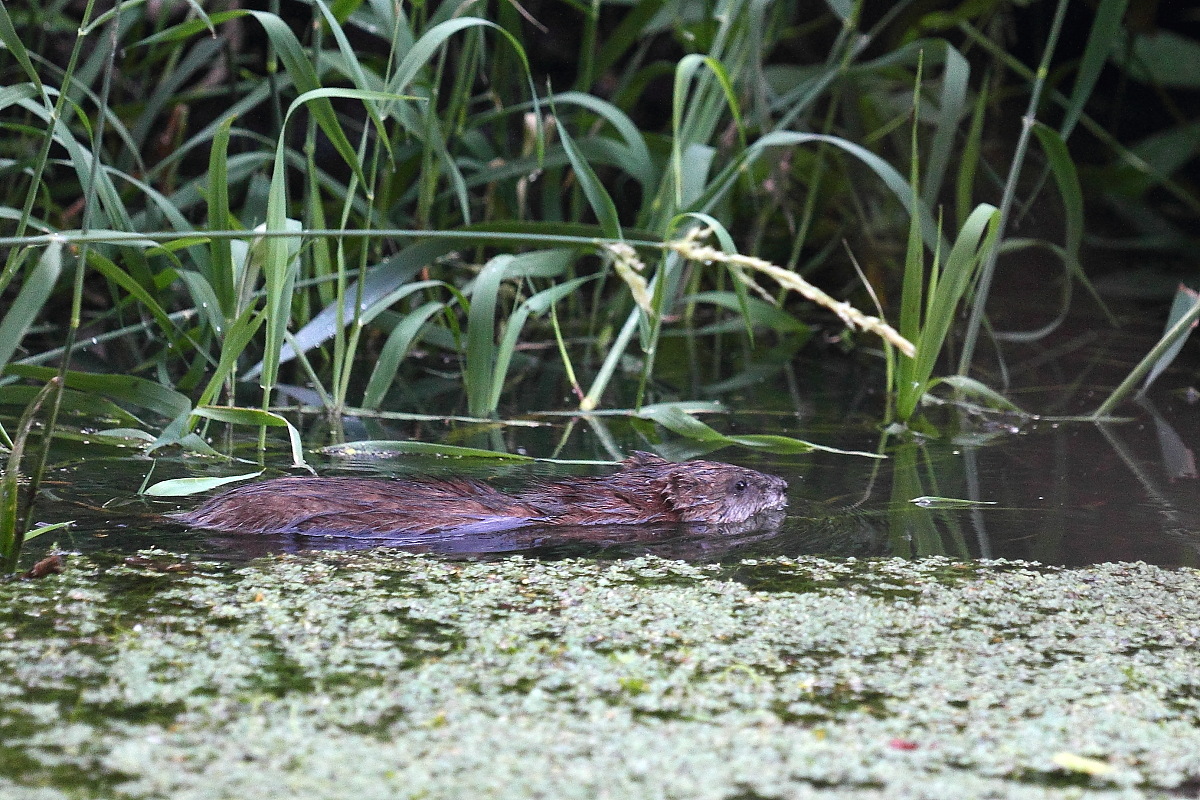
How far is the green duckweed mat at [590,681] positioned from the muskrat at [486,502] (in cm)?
22

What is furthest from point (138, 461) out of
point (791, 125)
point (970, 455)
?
point (791, 125)

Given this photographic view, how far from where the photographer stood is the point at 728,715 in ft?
6.45

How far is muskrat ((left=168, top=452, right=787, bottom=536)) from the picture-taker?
2.88 m

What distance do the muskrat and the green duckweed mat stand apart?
217 millimetres

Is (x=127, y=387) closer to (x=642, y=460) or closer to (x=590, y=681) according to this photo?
(x=642, y=460)

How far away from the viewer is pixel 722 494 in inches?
128

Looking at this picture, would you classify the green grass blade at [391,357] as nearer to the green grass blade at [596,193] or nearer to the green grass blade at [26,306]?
the green grass blade at [596,193]

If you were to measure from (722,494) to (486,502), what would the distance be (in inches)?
22.5

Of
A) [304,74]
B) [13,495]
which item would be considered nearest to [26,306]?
[13,495]

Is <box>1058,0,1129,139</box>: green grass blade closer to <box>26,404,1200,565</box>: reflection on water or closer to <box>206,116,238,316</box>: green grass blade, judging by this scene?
<box>26,404,1200,565</box>: reflection on water

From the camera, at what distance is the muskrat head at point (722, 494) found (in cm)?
324

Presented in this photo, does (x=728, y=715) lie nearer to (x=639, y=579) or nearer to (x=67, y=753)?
(x=639, y=579)

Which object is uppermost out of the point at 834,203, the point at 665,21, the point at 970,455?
the point at 665,21

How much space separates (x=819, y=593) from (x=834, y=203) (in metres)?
4.57
